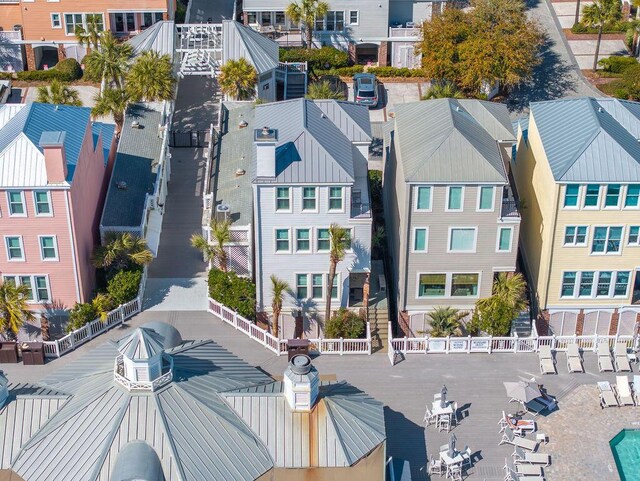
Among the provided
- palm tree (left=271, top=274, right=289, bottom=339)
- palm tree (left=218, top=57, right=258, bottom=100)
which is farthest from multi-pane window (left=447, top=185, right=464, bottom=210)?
palm tree (left=218, top=57, right=258, bottom=100)

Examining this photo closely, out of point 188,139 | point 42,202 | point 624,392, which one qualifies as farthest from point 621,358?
point 188,139

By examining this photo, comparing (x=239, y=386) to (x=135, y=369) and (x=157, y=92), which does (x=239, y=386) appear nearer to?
(x=135, y=369)

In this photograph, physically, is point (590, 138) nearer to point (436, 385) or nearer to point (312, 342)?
point (436, 385)

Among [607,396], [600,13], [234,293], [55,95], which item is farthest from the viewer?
[600,13]

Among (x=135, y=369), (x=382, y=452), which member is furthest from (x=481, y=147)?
(x=135, y=369)

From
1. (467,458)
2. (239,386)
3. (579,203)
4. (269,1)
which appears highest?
(269,1)

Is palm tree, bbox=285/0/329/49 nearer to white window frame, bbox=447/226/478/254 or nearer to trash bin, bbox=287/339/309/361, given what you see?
white window frame, bbox=447/226/478/254
